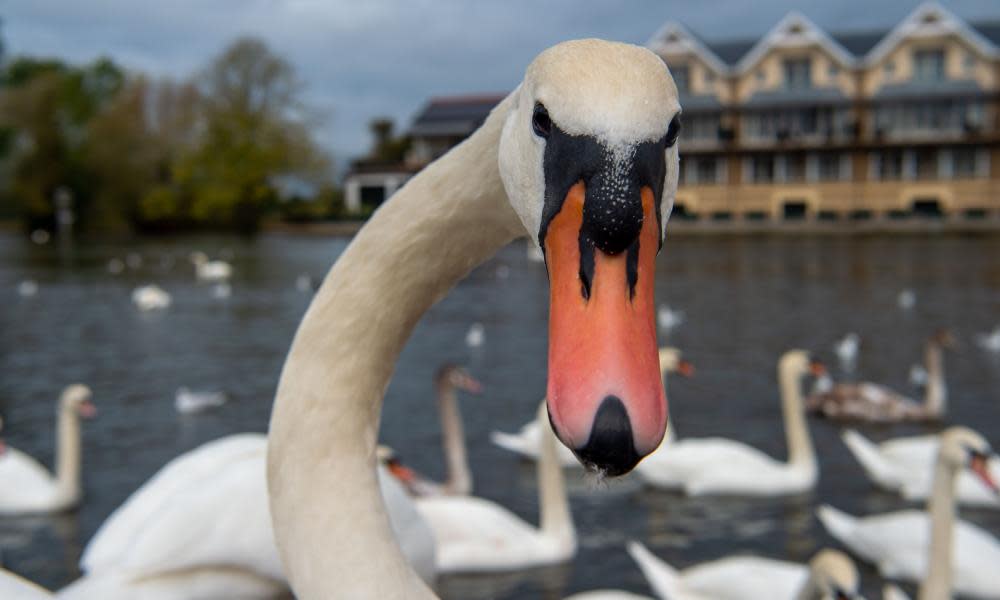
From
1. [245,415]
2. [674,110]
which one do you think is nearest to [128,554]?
[674,110]

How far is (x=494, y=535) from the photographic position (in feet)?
20.8

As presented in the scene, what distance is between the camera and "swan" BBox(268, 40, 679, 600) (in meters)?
1.22

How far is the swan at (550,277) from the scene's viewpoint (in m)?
1.22

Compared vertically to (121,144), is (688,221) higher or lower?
lower

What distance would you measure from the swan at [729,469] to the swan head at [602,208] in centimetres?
650

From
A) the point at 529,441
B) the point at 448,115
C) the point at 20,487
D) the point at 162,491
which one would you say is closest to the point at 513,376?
the point at 529,441

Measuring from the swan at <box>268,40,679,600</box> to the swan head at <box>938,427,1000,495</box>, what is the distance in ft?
14.3

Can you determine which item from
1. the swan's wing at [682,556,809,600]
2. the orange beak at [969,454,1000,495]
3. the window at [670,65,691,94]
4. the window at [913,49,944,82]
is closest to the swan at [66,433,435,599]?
the swan's wing at [682,556,809,600]

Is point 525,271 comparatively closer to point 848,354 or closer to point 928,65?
point 848,354

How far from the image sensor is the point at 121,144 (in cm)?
6850

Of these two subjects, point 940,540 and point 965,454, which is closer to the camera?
point 940,540

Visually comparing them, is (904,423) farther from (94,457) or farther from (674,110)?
(674,110)

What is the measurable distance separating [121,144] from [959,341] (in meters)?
63.9

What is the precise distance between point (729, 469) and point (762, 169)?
52.9 metres
